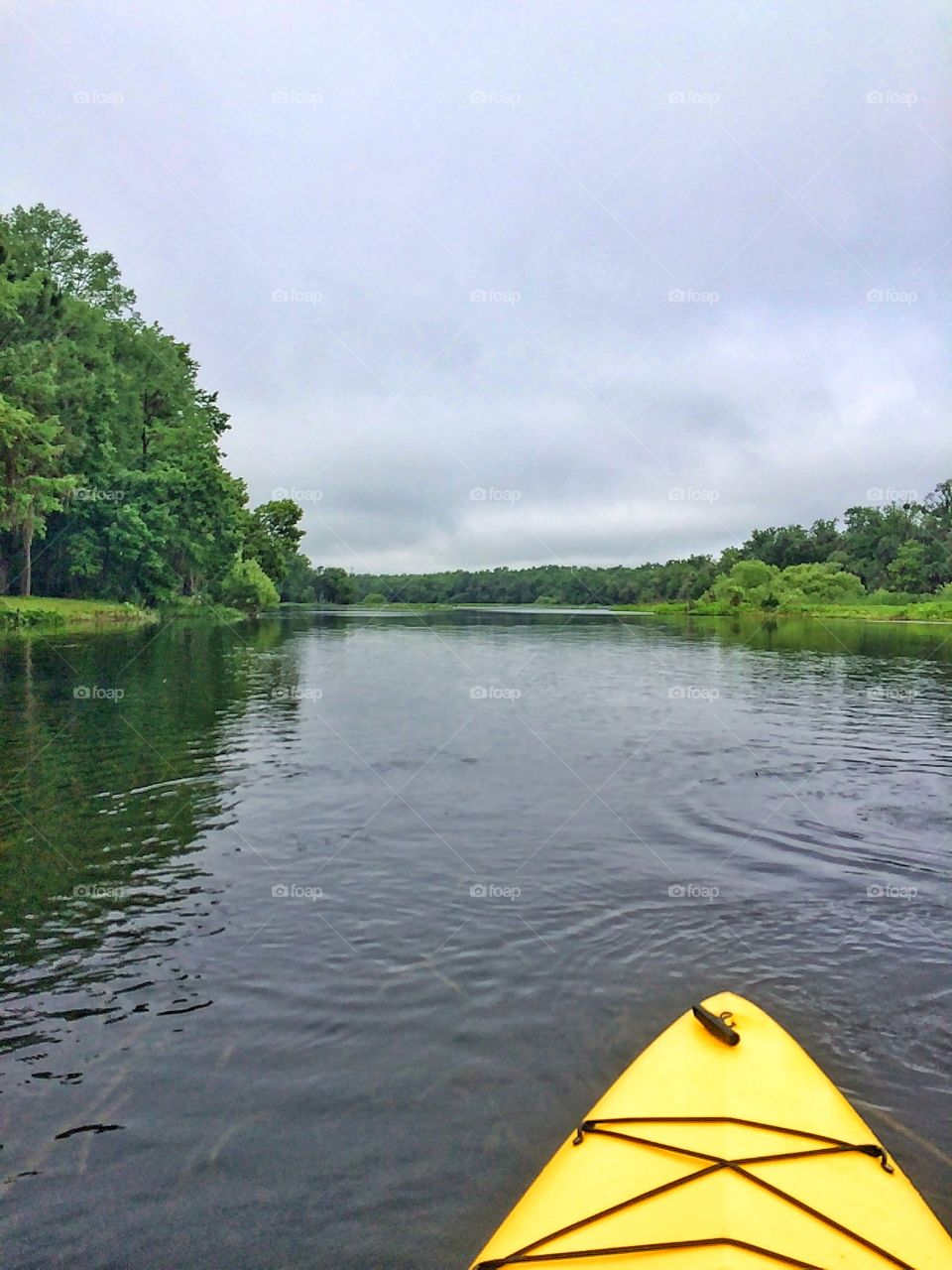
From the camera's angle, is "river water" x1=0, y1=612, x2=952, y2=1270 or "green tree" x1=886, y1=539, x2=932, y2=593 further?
"green tree" x1=886, y1=539, x2=932, y2=593

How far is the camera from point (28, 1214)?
14.7ft

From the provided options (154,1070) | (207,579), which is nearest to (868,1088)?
(154,1070)

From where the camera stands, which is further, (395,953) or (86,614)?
(86,614)

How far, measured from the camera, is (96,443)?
184 ft

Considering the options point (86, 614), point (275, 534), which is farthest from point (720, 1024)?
point (275, 534)

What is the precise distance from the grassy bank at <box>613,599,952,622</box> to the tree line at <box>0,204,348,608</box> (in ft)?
204

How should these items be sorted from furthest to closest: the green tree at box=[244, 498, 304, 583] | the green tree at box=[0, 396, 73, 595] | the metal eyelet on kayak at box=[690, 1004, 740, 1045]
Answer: the green tree at box=[244, 498, 304, 583]
the green tree at box=[0, 396, 73, 595]
the metal eyelet on kayak at box=[690, 1004, 740, 1045]

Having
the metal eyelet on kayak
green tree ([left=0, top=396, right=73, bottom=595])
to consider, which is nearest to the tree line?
green tree ([left=0, top=396, right=73, bottom=595])

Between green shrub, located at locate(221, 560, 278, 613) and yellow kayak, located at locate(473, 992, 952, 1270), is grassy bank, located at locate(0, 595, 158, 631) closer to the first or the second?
green shrub, located at locate(221, 560, 278, 613)

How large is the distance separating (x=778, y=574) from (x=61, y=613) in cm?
8773

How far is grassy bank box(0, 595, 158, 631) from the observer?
43.3 m

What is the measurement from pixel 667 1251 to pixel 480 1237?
48.1 inches

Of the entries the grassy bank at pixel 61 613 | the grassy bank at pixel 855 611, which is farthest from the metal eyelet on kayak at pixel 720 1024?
the grassy bank at pixel 855 611

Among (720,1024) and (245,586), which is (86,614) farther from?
(720,1024)
